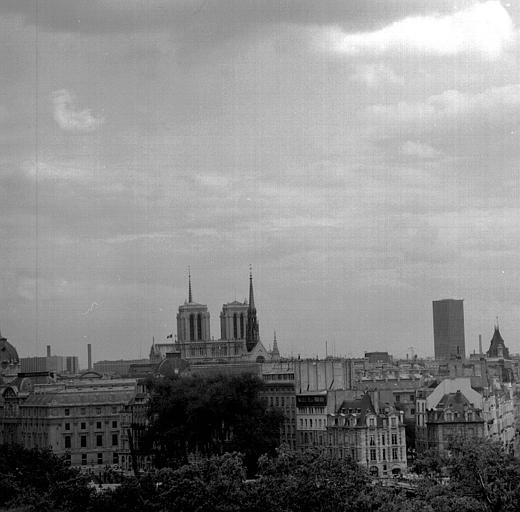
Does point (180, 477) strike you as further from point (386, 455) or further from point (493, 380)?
point (493, 380)

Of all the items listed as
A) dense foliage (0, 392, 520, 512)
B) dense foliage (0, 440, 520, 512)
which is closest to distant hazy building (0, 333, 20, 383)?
dense foliage (0, 392, 520, 512)

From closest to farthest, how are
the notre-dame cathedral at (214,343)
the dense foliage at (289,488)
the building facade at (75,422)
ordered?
the dense foliage at (289,488), the building facade at (75,422), the notre-dame cathedral at (214,343)

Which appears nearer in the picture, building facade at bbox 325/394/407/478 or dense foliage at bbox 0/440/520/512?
dense foliage at bbox 0/440/520/512

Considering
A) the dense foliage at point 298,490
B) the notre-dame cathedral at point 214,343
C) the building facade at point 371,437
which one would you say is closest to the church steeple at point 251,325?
the notre-dame cathedral at point 214,343

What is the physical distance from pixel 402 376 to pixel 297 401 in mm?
25783

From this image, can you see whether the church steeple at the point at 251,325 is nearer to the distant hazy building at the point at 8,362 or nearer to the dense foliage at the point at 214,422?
the distant hazy building at the point at 8,362

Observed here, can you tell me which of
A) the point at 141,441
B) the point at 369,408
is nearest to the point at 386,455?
the point at 369,408

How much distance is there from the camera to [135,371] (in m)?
171

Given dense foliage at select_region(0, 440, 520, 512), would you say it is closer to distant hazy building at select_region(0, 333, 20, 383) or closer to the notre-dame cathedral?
distant hazy building at select_region(0, 333, 20, 383)

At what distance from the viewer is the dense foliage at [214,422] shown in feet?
356

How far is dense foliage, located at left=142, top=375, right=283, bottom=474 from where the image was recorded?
10850cm

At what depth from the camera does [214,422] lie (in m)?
112

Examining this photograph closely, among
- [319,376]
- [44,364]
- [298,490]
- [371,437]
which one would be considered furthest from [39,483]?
[44,364]

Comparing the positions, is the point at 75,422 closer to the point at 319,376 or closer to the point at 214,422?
the point at 214,422
